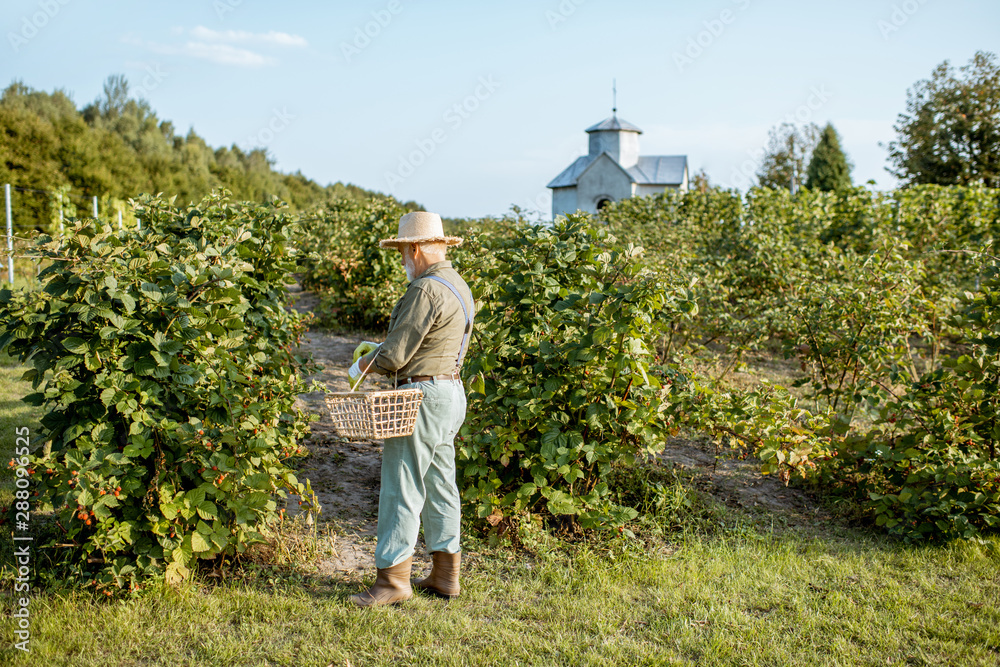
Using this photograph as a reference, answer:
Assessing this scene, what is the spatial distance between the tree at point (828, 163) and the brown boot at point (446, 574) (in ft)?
102

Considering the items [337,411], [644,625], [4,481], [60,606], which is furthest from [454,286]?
[4,481]

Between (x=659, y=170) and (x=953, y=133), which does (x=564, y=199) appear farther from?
(x=953, y=133)

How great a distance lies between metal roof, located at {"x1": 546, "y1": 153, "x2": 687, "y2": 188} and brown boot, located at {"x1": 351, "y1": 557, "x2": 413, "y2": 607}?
31480mm

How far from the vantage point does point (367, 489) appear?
4.59 m

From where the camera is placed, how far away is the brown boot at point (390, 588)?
3.18m

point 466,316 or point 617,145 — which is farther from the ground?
point 617,145

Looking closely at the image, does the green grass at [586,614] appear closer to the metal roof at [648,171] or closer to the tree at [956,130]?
the tree at [956,130]

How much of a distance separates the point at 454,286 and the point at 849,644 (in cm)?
229

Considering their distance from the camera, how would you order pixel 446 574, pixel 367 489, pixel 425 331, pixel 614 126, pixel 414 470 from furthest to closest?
pixel 614 126 < pixel 367 489 < pixel 446 574 < pixel 414 470 < pixel 425 331

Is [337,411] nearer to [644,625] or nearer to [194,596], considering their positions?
[194,596]

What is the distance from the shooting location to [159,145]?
37500 mm

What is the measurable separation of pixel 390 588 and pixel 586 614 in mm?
901

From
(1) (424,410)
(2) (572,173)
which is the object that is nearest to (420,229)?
(1) (424,410)

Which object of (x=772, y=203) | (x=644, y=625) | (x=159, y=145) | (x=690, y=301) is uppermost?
(x=159, y=145)
